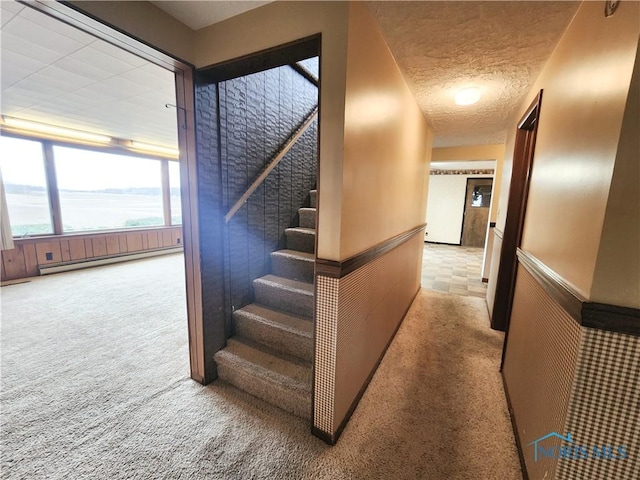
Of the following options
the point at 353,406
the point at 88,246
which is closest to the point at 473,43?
the point at 353,406

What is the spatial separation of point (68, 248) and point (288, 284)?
4.71 metres

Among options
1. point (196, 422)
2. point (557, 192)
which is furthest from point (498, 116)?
point (196, 422)

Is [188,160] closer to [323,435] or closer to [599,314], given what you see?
[323,435]

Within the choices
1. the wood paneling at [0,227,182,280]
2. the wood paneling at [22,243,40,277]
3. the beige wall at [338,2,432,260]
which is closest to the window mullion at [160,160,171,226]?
the wood paneling at [0,227,182,280]

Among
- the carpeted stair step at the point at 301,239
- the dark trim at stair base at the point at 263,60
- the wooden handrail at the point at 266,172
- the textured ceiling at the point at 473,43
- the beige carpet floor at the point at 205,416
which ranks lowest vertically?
the beige carpet floor at the point at 205,416

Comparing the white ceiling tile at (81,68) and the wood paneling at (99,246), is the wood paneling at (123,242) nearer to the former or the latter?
the wood paneling at (99,246)

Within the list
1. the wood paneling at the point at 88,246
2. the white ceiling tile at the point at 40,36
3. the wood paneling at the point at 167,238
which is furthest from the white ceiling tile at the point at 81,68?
the wood paneling at the point at 167,238

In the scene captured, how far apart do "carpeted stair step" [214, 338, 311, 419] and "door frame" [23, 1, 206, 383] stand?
205 mm

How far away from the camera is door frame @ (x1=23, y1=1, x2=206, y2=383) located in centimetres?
123

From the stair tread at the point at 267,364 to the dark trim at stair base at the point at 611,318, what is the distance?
136 cm

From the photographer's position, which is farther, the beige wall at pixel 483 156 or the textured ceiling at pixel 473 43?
the beige wall at pixel 483 156

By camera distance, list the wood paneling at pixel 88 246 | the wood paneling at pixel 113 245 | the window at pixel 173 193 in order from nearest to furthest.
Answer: the wood paneling at pixel 88 246, the wood paneling at pixel 113 245, the window at pixel 173 193

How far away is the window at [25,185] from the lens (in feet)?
12.4

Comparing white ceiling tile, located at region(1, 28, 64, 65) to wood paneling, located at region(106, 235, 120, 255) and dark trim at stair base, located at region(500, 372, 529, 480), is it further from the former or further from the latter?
dark trim at stair base, located at region(500, 372, 529, 480)
